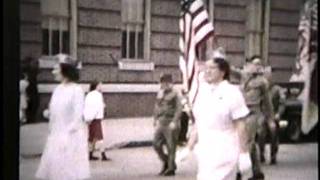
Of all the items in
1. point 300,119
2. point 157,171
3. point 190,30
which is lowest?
point 157,171

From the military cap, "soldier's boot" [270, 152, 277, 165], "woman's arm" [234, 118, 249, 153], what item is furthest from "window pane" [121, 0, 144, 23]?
"soldier's boot" [270, 152, 277, 165]

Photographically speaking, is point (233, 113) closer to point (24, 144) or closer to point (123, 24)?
point (123, 24)

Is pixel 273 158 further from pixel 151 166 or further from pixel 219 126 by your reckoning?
pixel 151 166

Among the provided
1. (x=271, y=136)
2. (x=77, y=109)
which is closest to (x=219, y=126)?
(x=271, y=136)

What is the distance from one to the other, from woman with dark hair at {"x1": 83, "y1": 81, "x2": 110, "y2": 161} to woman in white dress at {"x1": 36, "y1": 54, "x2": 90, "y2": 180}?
0.11ft

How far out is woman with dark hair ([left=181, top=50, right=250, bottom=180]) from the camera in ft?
14.4

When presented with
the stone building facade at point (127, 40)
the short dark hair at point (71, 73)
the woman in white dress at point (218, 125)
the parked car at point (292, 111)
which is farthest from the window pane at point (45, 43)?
the parked car at point (292, 111)

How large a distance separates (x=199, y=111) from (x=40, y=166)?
2.98 feet

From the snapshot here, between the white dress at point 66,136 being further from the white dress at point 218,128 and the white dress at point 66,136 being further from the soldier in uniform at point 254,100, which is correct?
the soldier in uniform at point 254,100

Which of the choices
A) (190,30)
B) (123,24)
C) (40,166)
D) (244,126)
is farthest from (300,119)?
(40,166)

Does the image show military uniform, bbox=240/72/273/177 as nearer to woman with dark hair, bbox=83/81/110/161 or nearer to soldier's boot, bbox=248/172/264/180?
soldier's boot, bbox=248/172/264/180

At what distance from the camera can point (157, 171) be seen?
4535 mm

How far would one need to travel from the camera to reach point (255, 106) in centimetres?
453

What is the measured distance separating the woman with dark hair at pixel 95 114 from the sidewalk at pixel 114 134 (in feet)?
0.11
